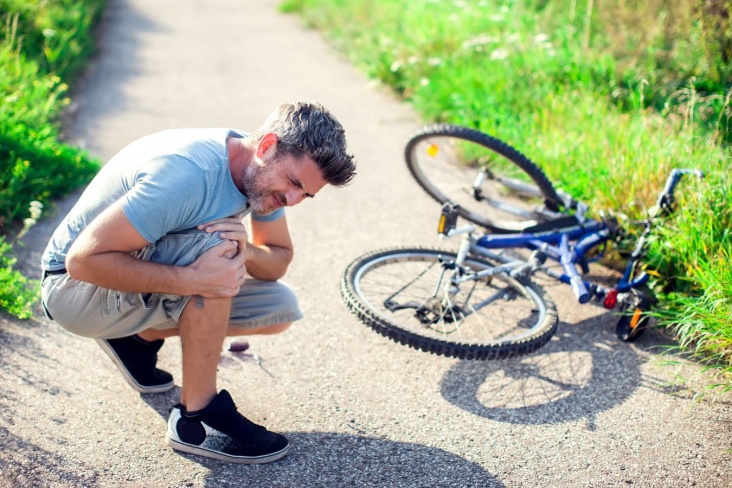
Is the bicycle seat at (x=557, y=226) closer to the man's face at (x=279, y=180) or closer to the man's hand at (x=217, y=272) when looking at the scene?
the man's face at (x=279, y=180)

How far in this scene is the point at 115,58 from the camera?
31.2 feet

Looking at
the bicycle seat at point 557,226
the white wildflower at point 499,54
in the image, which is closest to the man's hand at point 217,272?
the bicycle seat at point 557,226

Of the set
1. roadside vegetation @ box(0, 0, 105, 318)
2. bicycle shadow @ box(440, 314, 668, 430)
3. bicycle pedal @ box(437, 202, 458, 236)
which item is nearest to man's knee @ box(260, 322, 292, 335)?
bicycle shadow @ box(440, 314, 668, 430)

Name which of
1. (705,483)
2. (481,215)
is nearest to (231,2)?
(481,215)

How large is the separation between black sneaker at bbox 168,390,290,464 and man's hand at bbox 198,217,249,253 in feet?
2.06

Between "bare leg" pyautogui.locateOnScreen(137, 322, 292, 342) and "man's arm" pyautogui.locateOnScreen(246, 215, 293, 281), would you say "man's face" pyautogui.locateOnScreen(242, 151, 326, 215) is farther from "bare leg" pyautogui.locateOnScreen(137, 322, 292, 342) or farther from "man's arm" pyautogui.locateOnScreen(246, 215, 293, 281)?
"bare leg" pyautogui.locateOnScreen(137, 322, 292, 342)

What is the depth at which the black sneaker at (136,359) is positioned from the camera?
3373 millimetres

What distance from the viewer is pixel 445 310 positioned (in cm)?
398

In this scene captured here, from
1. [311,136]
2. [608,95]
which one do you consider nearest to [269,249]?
[311,136]

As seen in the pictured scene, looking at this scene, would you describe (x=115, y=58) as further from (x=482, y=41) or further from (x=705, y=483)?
(x=705, y=483)

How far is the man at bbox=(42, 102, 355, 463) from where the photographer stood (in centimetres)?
280

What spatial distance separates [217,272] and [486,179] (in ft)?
10.5

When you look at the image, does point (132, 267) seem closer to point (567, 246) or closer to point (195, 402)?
point (195, 402)

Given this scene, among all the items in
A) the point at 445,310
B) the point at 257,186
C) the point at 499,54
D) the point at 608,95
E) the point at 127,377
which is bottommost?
the point at 127,377
